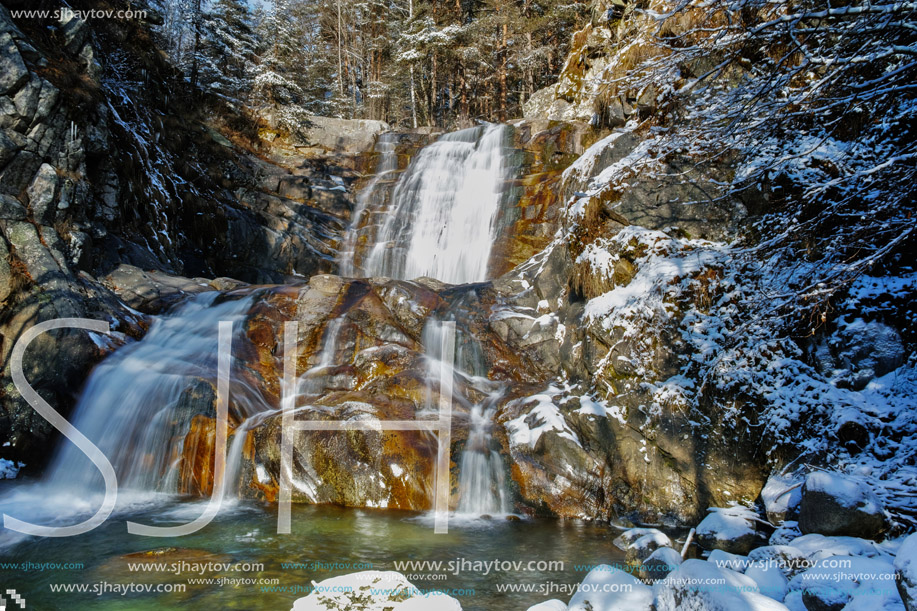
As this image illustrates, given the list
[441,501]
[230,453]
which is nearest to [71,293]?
[230,453]

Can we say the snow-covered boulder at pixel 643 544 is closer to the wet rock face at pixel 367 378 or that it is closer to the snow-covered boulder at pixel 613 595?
the snow-covered boulder at pixel 613 595

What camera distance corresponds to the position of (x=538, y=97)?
60.3 ft

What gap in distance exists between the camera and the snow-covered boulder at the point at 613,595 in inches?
137

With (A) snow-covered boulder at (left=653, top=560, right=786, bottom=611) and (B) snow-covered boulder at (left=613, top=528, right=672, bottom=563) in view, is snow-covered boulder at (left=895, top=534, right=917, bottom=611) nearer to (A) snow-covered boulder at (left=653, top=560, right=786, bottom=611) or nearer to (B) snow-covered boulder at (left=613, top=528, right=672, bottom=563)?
(A) snow-covered boulder at (left=653, top=560, right=786, bottom=611)

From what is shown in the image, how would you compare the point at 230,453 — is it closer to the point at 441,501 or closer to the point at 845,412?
the point at 441,501

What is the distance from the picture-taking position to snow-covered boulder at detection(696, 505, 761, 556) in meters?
5.14

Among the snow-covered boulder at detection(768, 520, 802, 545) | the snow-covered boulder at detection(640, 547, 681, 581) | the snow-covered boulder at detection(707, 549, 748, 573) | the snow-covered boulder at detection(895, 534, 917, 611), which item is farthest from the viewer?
the snow-covered boulder at detection(768, 520, 802, 545)

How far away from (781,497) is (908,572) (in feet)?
10.4

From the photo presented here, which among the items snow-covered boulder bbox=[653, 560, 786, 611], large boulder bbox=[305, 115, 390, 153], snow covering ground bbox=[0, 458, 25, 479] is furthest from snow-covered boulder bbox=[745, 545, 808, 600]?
large boulder bbox=[305, 115, 390, 153]

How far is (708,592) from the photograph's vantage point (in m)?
3.08

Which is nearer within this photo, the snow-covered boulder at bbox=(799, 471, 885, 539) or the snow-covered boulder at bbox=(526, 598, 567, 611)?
the snow-covered boulder at bbox=(526, 598, 567, 611)

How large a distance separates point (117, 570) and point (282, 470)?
2427 mm

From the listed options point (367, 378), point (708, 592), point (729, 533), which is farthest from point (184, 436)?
point (729, 533)

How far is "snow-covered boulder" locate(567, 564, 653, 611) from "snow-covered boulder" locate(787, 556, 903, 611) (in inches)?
41.0
